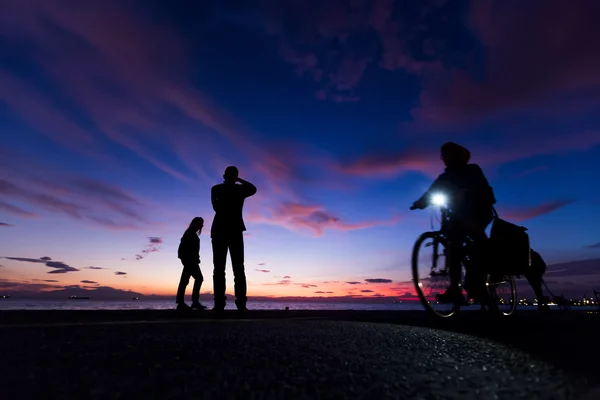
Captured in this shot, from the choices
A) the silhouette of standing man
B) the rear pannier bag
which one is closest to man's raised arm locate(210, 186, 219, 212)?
the silhouette of standing man

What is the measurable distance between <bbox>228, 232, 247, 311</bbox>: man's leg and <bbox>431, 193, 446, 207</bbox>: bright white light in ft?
11.7

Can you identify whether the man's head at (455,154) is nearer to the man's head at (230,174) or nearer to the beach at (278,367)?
the beach at (278,367)

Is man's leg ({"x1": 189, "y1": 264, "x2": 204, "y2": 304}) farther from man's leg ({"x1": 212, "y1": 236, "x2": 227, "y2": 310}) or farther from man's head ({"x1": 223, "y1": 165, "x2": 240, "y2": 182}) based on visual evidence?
man's head ({"x1": 223, "y1": 165, "x2": 240, "y2": 182})

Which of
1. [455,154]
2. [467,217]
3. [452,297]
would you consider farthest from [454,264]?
[455,154]

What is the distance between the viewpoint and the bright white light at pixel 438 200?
18.1 feet

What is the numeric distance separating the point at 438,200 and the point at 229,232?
374cm

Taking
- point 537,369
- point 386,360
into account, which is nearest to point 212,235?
point 386,360

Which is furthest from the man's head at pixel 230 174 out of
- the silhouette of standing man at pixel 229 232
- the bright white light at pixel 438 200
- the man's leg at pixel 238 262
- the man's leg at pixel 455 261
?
the man's leg at pixel 455 261

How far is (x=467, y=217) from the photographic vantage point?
5.27 meters

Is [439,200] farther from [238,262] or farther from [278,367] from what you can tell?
[278,367]

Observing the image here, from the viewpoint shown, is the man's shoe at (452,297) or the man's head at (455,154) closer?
the man's shoe at (452,297)

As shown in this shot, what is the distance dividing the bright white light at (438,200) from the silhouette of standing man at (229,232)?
11.0 ft

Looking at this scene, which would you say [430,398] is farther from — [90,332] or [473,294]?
[473,294]

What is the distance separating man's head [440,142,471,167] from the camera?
5.53 m
